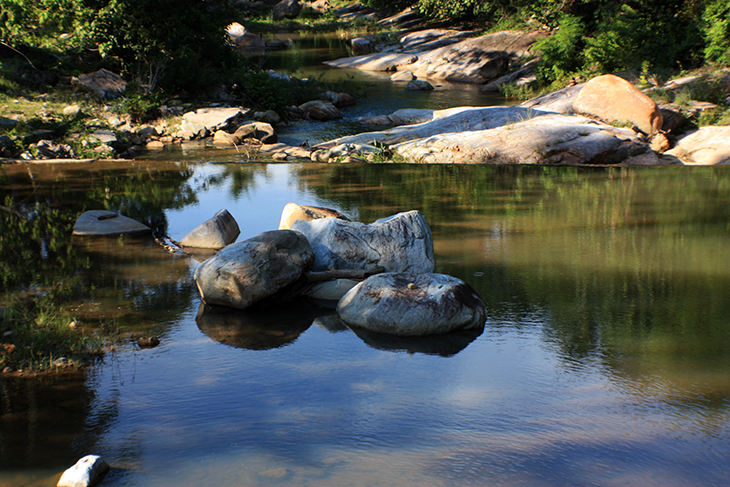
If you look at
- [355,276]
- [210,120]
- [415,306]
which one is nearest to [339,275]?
[355,276]

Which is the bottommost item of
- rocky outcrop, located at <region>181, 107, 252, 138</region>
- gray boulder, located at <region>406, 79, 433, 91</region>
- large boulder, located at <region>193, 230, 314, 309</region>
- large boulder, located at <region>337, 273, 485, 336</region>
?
large boulder, located at <region>337, 273, 485, 336</region>

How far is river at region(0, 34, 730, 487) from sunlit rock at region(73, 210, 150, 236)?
0.22 meters

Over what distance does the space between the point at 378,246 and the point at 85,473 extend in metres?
3.41

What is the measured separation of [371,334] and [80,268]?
10.8 feet

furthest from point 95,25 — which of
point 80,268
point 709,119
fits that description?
point 709,119

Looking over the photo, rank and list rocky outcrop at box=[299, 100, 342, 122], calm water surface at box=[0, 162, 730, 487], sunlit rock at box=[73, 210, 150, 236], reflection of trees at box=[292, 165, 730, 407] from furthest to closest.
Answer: rocky outcrop at box=[299, 100, 342, 122], sunlit rock at box=[73, 210, 150, 236], reflection of trees at box=[292, 165, 730, 407], calm water surface at box=[0, 162, 730, 487]

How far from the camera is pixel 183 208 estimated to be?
27.6 feet

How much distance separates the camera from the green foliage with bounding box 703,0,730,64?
50.3 feet

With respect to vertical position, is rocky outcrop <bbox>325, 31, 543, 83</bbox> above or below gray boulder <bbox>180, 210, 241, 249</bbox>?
above

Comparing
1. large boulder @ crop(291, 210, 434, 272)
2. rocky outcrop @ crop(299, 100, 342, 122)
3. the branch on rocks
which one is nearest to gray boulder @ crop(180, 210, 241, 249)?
large boulder @ crop(291, 210, 434, 272)

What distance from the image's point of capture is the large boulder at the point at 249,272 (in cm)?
516

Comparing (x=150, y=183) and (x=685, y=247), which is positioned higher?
(x=150, y=183)

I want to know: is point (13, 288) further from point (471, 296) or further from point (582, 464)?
point (582, 464)

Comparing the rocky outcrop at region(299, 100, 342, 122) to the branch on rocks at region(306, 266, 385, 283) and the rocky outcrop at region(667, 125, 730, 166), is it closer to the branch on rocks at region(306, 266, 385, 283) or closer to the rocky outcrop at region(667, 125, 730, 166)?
the rocky outcrop at region(667, 125, 730, 166)
